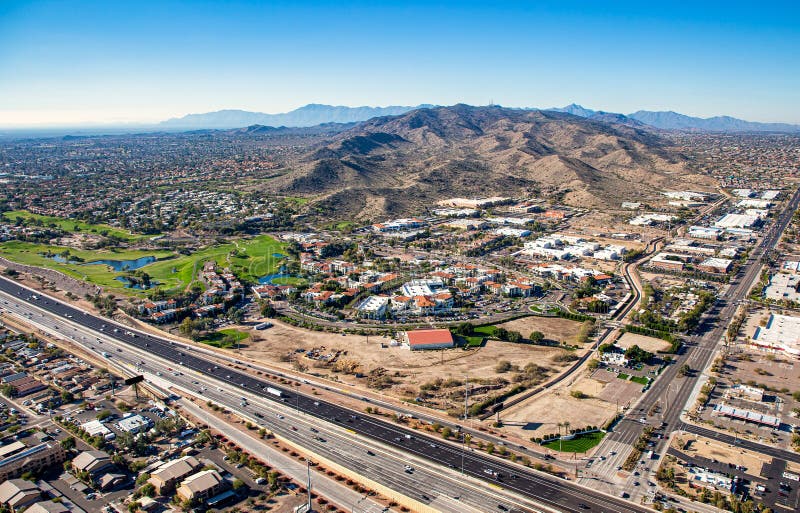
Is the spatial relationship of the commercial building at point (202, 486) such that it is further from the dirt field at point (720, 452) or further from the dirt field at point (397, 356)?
the dirt field at point (720, 452)

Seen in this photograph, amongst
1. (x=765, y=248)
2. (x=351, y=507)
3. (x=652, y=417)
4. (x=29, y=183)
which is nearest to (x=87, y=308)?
(x=351, y=507)

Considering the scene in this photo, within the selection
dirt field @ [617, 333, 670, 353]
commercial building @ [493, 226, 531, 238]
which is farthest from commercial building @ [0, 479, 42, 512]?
commercial building @ [493, 226, 531, 238]

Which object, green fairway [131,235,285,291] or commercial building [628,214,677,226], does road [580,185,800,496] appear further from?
green fairway [131,235,285,291]

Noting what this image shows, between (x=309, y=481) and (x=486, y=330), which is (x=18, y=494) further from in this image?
(x=486, y=330)

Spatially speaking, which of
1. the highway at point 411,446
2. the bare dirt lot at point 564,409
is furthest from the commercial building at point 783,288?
the highway at point 411,446

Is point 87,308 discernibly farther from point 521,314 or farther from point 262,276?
point 521,314

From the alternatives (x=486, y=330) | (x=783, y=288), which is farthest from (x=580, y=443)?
(x=783, y=288)
